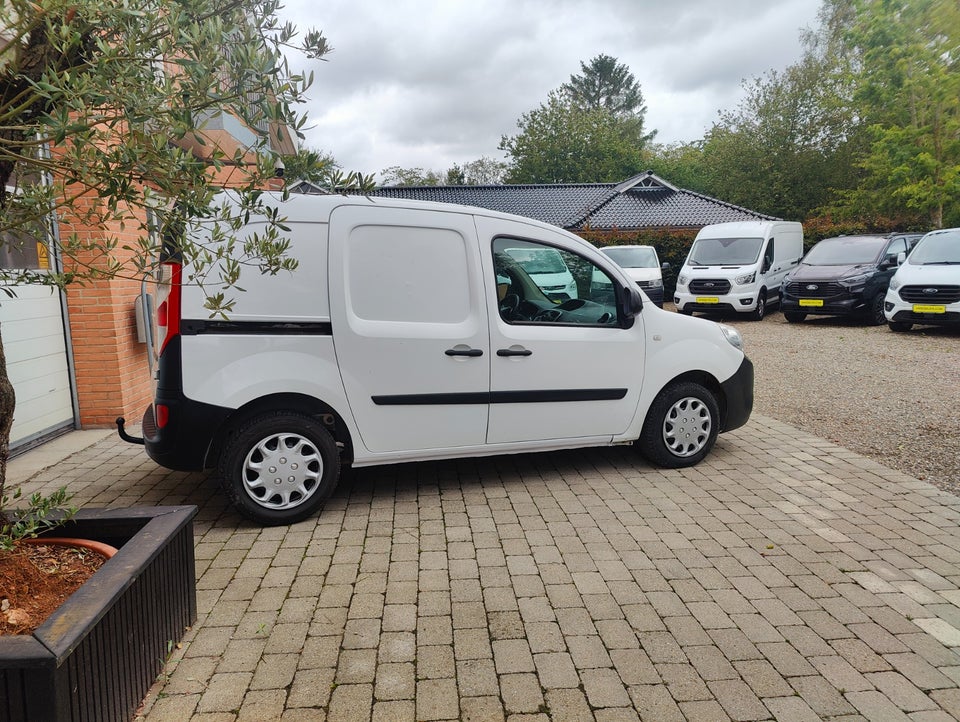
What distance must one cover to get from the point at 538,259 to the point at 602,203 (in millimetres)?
27740

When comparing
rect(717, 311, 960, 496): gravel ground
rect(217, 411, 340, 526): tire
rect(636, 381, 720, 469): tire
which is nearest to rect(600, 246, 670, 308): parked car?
rect(717, 311, 960, 496): gravel ground

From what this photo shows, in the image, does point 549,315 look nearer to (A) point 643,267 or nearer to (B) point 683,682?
(B) point 683,682

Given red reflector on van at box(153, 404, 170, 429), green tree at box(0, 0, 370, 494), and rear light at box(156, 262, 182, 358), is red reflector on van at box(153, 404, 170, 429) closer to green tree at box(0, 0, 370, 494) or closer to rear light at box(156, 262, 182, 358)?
rear light at box(156, 262, 182, 358)

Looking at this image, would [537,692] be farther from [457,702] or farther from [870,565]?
[870,565]

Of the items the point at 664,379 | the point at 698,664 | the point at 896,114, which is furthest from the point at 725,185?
the point at 698,664

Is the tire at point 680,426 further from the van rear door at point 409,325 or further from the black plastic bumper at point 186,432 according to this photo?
the black plastic bumper at point 186,432

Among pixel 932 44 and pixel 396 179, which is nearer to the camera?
pixel 932 44

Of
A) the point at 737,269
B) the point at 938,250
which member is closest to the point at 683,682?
the point at 938,250

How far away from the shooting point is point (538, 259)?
500 centimetres

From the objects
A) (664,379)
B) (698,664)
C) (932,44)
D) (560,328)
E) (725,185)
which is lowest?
(698,664)

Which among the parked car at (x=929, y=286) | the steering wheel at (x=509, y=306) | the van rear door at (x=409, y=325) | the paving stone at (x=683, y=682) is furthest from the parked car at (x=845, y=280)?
the paving stone at (x=683, y=682)

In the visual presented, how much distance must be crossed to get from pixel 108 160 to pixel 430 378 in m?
2.78

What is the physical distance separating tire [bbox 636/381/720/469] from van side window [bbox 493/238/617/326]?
0.81m

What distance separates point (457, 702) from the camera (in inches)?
104
